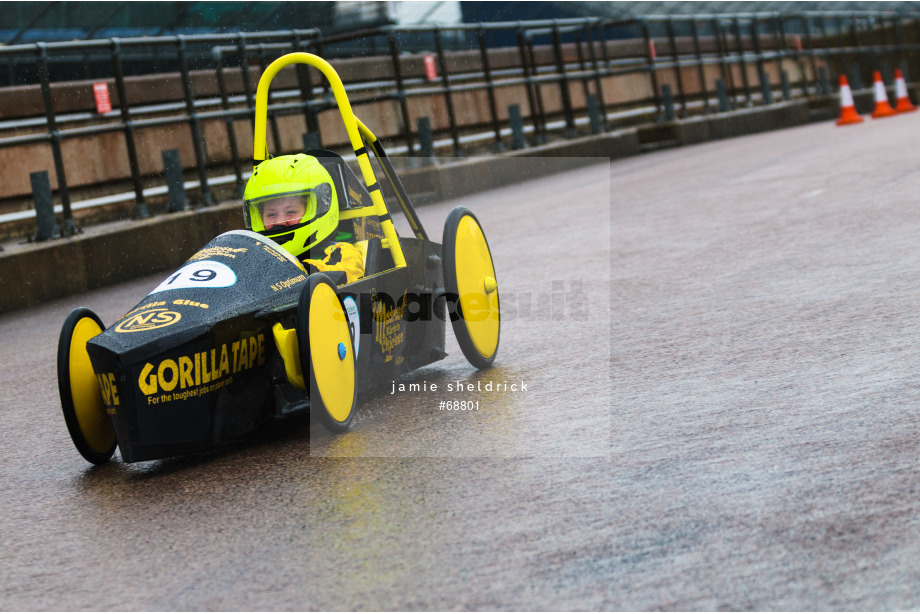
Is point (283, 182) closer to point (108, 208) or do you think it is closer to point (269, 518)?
point (269, 518)

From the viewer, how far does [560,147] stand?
17969 millimetres

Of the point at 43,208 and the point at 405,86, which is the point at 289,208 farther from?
the point at 405,86

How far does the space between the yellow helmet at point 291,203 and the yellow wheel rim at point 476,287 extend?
1.77 ft

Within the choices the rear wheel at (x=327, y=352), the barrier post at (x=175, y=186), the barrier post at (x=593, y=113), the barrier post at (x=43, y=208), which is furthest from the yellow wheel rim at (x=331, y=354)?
the barrier post at (x=593, y=113)

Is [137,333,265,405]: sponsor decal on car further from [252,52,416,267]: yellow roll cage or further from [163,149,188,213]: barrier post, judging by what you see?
[163,149,188,213]: barrier post

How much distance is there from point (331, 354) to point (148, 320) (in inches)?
23.3

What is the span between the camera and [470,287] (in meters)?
4.81

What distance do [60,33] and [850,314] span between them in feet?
44.6

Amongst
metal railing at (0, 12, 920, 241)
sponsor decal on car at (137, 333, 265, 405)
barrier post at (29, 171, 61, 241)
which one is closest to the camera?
sponsor decal on car at (137, 333, 265, 405)

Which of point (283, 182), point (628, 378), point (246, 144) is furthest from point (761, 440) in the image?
point (246, 144)

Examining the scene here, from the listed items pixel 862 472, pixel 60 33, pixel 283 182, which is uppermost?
pixel 60 33

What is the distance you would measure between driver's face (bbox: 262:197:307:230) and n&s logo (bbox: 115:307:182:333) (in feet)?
2.69

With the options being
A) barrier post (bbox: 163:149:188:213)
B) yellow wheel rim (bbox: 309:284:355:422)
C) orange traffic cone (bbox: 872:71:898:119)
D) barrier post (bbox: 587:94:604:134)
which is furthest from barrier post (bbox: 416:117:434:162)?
yellow wheel rim (bbox: 309:284:355:422)

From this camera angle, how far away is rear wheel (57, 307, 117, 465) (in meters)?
3.99
